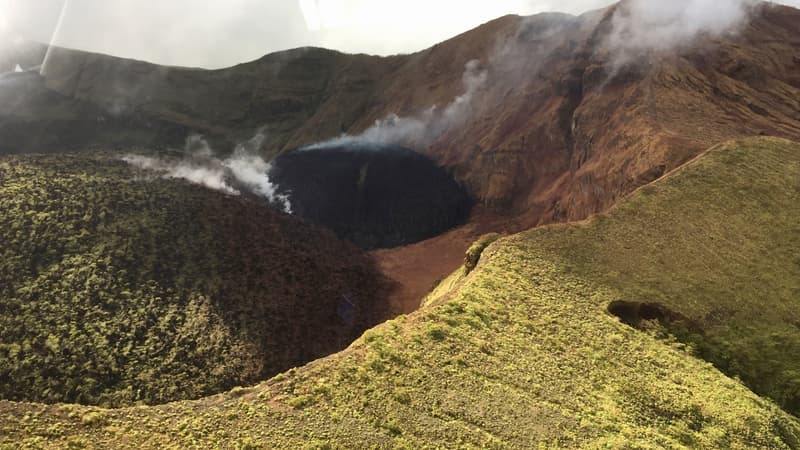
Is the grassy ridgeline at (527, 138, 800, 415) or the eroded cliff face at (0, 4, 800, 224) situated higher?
the eroded cliff face at (0, 4, 800, 224)

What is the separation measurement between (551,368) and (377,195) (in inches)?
1175

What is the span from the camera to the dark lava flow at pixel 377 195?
1494 inches

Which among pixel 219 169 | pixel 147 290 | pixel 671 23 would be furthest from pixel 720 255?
pixel 219 169

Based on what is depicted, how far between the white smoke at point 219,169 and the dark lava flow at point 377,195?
4.74ft

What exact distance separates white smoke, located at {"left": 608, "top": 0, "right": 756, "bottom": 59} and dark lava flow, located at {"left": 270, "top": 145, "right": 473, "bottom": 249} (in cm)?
1634

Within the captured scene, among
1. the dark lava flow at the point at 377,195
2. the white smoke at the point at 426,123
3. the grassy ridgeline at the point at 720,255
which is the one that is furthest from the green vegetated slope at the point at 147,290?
the white smoke at the point at 426,123

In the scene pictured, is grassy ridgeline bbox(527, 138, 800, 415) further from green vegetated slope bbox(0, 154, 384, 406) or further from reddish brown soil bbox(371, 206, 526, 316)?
green vegetated slope bbox(0, 154, 384, 406)

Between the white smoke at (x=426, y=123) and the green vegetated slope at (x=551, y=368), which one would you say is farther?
the white smoke at (x=426, y=123)

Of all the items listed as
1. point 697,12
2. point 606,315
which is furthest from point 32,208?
point 697,12

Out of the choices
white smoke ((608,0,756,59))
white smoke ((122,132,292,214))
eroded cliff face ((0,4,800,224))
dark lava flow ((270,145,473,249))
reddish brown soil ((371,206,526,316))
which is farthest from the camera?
dark lava flow ((270,145,473,249))

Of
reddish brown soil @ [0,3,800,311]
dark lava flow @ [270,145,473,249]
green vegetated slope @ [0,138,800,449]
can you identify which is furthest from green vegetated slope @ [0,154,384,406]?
dark lava flow @ [270,145,473,249]

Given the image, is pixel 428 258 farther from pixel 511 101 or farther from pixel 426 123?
pixel 426 123

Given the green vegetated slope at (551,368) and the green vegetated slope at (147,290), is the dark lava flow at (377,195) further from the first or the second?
the green vegetated slope at (551,368)

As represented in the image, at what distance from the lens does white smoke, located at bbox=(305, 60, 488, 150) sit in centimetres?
5566
